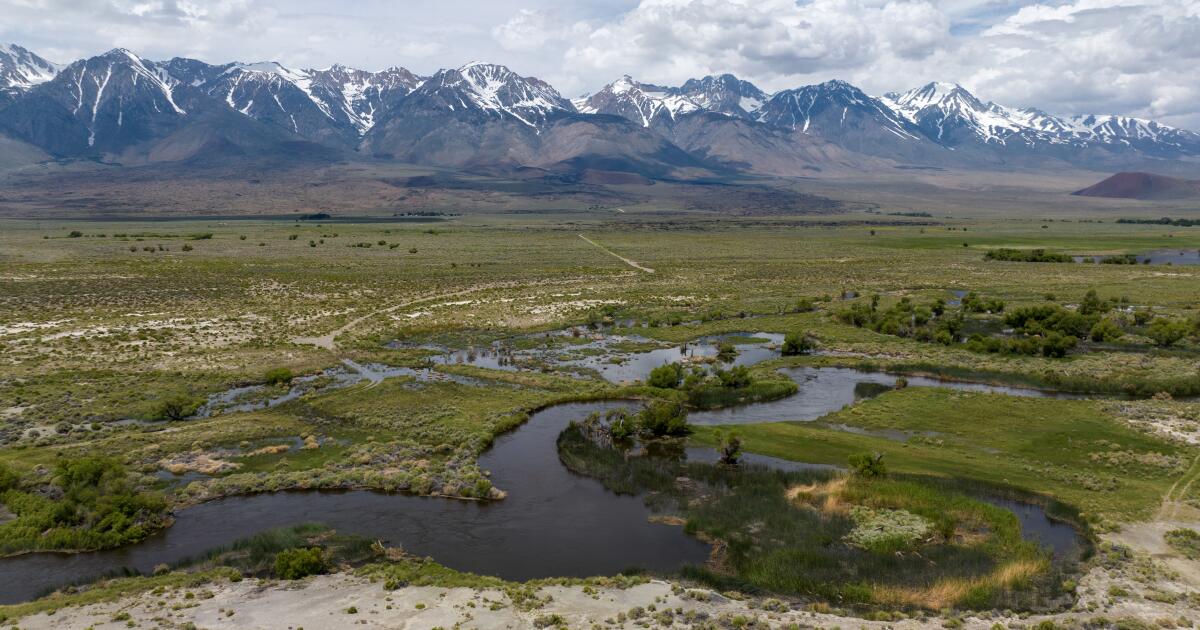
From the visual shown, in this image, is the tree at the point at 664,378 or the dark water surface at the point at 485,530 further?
the tree at the point at 664,378

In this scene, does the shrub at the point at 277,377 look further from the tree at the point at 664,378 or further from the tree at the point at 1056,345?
the tree at the point at 1056,345

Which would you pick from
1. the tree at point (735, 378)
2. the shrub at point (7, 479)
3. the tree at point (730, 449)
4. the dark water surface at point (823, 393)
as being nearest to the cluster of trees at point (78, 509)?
the shrub at point (7, 479)

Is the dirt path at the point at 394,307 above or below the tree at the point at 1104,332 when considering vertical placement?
below

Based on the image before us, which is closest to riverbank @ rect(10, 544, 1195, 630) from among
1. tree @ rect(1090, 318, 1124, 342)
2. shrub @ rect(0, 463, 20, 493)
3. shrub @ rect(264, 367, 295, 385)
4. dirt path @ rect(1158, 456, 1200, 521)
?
dirt path @ rect(1158, 456, 1200, 521)

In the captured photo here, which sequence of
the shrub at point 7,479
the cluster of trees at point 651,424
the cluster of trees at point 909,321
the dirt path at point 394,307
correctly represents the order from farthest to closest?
the cluster of trees at point 909,321 → the dirt path at point 394,307 → the cluster of trees at point 651,424 → the shrub at point 7,479

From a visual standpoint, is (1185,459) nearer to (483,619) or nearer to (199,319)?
(483,619)

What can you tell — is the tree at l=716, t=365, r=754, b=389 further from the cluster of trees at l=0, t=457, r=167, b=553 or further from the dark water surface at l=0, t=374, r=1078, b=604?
the cluster of trees at l=0, t=457, r=167, b=553

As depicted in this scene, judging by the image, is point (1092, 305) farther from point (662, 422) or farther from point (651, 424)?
point (651, 424)
